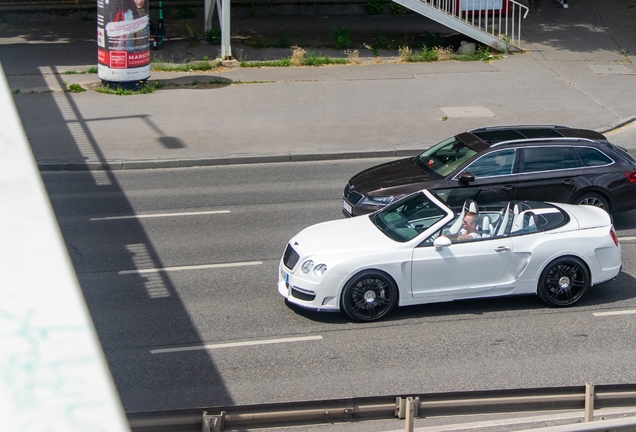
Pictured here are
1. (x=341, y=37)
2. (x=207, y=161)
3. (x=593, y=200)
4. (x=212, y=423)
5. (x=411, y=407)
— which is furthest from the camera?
(x=341, y=37)

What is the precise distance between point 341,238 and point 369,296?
816mm

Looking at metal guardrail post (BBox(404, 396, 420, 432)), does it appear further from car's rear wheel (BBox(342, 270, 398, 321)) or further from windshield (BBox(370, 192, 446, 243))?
windshield (BBox(370, 192, 446, 243))

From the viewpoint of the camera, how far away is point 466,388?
8438 mm

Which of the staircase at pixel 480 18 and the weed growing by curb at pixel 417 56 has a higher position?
the staircase at pixel 480 18

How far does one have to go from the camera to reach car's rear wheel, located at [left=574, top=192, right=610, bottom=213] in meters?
13.2

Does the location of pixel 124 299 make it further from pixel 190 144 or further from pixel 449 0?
pixel 449 0

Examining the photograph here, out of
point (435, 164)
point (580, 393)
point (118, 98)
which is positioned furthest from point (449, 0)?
point (580, 393)


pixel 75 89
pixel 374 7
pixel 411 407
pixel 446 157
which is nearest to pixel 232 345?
pixel 411 407

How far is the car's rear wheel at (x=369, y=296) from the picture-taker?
980 cm

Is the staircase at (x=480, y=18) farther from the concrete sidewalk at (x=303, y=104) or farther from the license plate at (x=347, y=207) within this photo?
the license plate at (x=347, y=207)

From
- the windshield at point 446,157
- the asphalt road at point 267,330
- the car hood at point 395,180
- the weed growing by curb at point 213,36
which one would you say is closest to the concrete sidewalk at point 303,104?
the weed growing by curb at point 213,36

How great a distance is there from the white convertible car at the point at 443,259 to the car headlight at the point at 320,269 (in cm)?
1

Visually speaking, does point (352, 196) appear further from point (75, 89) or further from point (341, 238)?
point (75, 89)

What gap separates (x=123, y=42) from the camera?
69.6 feet
